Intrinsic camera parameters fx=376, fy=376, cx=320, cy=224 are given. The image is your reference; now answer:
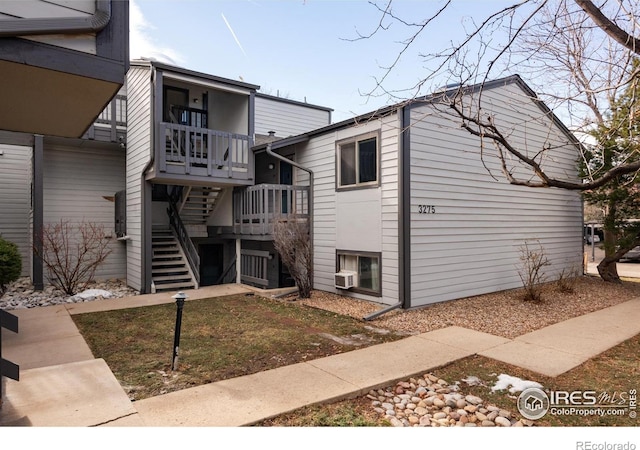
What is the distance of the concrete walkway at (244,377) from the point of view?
326 centimetres

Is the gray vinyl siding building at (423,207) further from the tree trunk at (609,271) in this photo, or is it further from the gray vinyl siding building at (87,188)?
the gray vinyl siding building at (87,188)

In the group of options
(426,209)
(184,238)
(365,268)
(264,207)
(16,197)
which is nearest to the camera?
(426,209)

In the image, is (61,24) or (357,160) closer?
(61,24)

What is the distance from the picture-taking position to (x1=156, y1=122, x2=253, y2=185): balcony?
8727mm

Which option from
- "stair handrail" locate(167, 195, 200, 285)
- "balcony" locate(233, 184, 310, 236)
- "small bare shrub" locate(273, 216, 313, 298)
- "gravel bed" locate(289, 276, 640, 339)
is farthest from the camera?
"stair handrail" locate(167, 195, 200, 285)

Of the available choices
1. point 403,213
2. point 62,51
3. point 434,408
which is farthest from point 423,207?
point 62,51

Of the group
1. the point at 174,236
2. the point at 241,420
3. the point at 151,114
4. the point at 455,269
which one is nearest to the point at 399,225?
the point at 455,269

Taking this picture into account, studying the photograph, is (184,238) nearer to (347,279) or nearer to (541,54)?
(347,279)

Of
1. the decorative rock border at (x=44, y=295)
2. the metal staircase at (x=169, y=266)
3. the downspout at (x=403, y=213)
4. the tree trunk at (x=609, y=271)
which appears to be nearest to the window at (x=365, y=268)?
the downspout at (x=403, y=213)

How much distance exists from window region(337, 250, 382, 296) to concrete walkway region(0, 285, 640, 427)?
2.17 meters

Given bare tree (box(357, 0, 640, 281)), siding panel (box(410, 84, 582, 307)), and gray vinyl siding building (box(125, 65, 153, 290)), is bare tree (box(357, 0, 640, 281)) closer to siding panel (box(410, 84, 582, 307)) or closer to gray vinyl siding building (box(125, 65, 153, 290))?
siding panel (box(410, 84, 582, 307))

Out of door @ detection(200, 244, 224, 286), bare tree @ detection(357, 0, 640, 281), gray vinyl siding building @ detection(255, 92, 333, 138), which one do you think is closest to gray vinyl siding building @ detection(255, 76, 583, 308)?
bare tree @ detection(357, 0, 640, 281)

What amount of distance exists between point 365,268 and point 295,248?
1.69 m

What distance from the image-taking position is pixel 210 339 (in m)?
5.66
